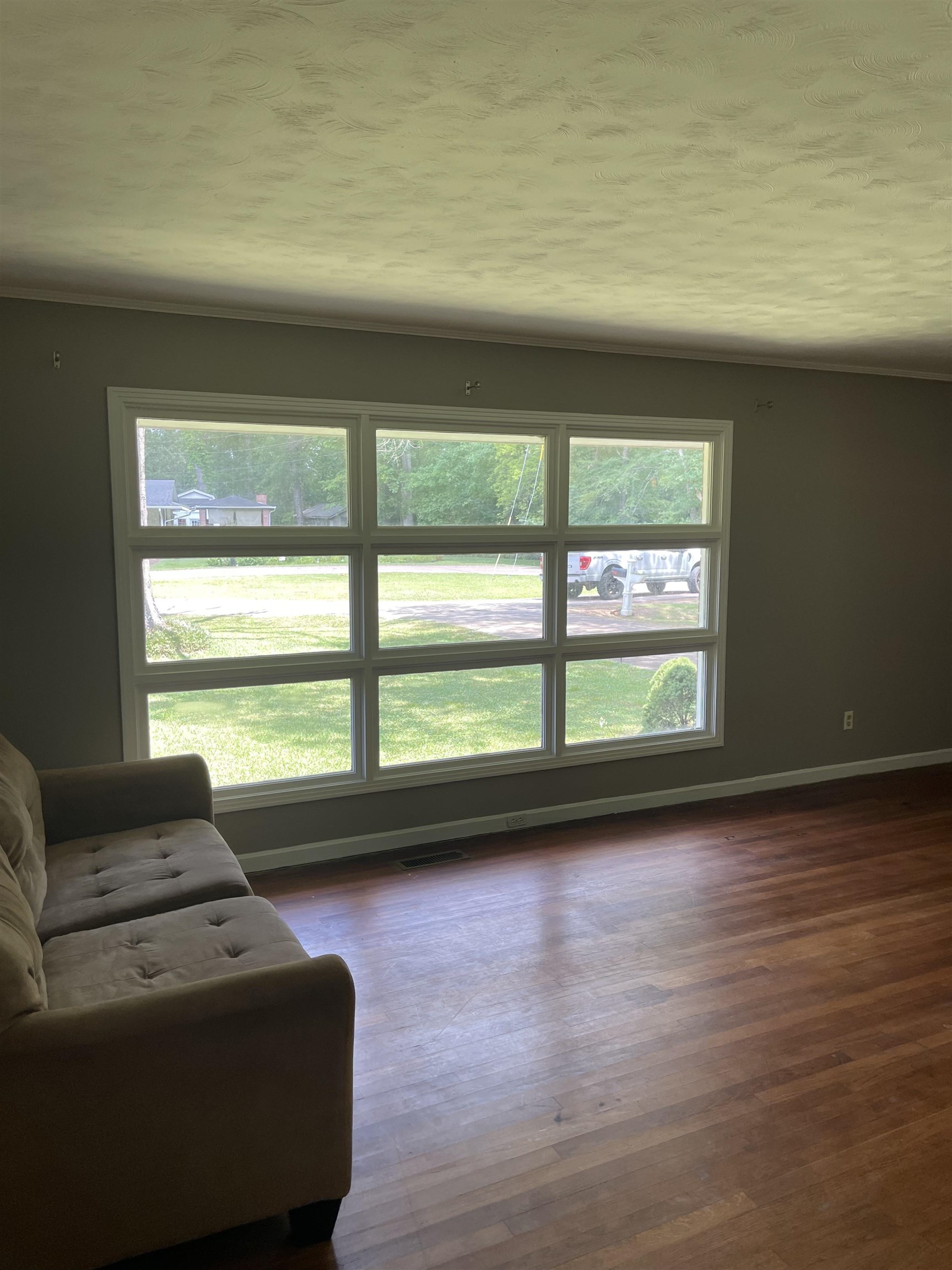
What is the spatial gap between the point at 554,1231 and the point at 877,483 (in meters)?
4.84

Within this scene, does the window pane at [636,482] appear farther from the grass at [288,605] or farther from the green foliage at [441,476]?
the grass at [288,605]

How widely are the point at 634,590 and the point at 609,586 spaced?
0.17 metres

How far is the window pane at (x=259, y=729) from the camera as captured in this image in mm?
3893

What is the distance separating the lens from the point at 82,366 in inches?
138

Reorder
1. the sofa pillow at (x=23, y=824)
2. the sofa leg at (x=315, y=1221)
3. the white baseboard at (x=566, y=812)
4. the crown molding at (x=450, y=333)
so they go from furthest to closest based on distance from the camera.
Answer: the white baseboard at (x=566, y=812)
the crown molding at (x=450, y=333)
the sofa pillow at (x=23, y=824)
the sofa leg at (x=315, y=1221)

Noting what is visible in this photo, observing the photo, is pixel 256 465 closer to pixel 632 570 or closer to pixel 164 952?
pixel 632 570

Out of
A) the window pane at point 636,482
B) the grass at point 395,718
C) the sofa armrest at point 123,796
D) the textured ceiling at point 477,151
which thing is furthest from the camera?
the window pane at point 636,482

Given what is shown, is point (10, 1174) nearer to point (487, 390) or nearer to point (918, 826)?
point (487, 390)

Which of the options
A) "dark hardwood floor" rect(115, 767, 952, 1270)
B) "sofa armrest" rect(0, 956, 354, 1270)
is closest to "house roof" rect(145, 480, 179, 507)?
"dark hardwood floor" rect(115, 767, 952, 1270)

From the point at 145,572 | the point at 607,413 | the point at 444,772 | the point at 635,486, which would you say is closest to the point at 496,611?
the point at 444,772

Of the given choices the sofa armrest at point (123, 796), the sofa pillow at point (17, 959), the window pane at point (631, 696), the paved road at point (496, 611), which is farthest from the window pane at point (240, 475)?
the sofa pillow at point (17, 959)

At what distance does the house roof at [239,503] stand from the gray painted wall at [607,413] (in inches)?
18.1

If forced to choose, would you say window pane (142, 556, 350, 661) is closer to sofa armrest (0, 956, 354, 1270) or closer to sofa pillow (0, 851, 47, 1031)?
sofa pillow (0, 851, 47, 1031)

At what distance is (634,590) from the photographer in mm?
4969
